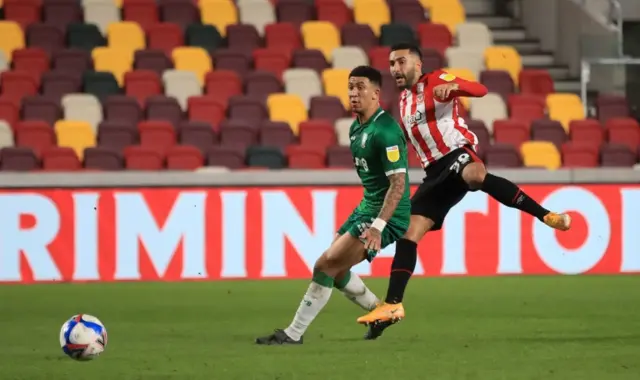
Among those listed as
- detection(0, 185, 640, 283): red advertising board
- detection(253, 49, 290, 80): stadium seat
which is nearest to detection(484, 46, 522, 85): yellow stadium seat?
detection(253, 49, 290, 80): stadium seat

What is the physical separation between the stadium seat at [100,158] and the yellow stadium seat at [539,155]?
15.7 ft

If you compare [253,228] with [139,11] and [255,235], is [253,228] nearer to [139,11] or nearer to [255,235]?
[255,235]

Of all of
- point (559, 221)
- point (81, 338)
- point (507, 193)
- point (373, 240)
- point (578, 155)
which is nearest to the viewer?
point (81, 338)

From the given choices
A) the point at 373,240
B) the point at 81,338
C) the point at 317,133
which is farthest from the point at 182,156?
the point at 81,338

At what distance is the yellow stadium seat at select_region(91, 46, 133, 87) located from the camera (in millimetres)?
16234

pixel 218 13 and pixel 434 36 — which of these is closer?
pixel 434 36

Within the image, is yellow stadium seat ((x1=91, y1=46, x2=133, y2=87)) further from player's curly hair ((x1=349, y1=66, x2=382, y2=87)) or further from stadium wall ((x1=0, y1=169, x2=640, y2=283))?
player's curly hair ((x1=349, y1=66, x2=382, y2=87))

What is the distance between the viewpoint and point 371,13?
57.7 ft

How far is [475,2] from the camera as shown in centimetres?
1956

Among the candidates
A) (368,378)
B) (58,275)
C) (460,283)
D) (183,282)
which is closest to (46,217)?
(58,275)

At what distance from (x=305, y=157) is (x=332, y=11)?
12.2ft

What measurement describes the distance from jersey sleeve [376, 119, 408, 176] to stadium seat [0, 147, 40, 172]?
7336 millimetres

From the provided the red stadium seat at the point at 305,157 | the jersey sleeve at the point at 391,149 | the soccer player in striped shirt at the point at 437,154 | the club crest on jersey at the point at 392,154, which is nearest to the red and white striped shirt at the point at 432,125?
the soccer player in striped shirt at the point at 437,154

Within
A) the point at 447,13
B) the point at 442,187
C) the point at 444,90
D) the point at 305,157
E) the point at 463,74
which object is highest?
the point at 447,13
